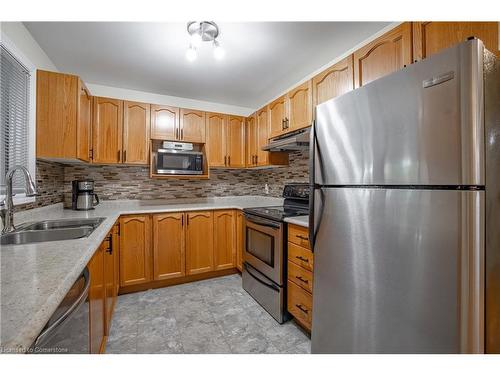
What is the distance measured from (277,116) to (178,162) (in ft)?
4.39

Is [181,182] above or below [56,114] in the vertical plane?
below

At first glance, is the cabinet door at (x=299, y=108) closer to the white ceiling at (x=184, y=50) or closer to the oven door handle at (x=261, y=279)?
the white ceiling at (x=184, y=50)

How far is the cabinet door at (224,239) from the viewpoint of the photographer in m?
2.76

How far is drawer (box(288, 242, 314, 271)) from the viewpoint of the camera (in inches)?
64.7

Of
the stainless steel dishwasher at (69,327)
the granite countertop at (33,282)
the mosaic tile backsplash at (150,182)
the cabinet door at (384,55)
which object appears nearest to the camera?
the granite countertop at (33,282)

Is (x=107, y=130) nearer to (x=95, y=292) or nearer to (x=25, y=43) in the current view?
(x=25, y=43)

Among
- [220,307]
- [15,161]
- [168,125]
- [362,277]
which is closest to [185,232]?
[220,307]

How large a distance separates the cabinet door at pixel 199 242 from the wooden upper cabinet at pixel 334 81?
1.76m

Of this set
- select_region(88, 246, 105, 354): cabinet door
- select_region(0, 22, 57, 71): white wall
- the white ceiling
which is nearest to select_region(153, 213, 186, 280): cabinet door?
select_region(88, 246, 105, 354): cabinet door

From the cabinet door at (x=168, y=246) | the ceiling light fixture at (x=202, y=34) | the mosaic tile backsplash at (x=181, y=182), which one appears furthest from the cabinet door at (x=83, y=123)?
A: the ceiling light fixture at (x=202, y=34)

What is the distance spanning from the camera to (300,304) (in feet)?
5.69

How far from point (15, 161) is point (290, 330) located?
8.09 ft

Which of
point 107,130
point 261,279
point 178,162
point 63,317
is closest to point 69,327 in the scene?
point 63,317
